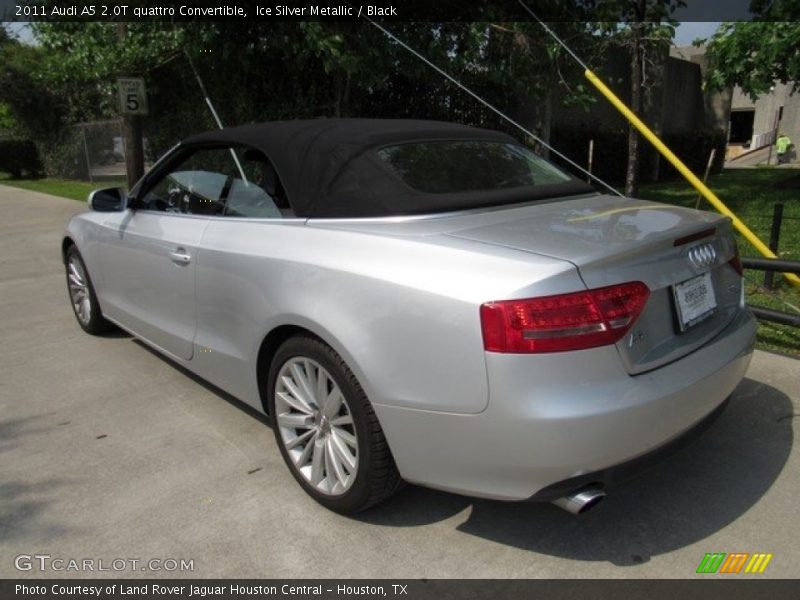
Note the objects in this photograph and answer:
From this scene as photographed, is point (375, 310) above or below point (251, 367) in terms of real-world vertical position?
above

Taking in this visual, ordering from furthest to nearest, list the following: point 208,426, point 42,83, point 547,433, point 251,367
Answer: point 42,83 → point 208,426 → point 251,367 → point 547,433

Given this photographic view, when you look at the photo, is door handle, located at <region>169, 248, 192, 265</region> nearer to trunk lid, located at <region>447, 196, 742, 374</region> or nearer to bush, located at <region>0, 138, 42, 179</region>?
trunk lid, located at <region>447, 196, 742, 374</region>

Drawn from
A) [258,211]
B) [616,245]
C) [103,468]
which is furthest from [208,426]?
[616,245]

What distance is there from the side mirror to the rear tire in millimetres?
699

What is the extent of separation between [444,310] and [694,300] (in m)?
1.01

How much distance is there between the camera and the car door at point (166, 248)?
3402 millimetres

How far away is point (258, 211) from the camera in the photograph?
3113 mm

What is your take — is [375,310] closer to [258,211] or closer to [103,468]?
[258,211]

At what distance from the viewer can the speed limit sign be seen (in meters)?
9.62

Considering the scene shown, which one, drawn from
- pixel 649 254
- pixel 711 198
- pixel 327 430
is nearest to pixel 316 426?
pixel 327 430

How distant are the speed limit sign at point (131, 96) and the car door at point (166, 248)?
20.7 ft

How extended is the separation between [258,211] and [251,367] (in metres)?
0.74

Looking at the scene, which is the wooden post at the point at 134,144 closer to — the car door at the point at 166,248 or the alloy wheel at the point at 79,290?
the alloy wheel at the point at 79,290

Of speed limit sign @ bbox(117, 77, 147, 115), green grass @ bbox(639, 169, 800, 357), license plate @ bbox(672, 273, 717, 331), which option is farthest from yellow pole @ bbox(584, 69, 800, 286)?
speed limit sign @ bbox(117, 77, 147, 115)
